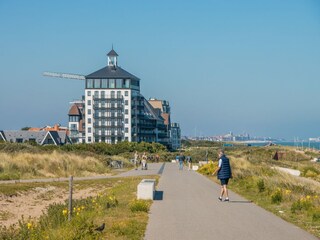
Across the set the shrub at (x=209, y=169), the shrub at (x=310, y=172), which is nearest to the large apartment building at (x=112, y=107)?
the shrub at (x=209, y=169)

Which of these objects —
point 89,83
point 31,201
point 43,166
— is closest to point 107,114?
point 89,83

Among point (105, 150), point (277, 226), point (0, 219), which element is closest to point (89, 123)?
point (105, 150)

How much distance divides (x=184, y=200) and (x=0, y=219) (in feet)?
20.5

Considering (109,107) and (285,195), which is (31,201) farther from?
(109,107)

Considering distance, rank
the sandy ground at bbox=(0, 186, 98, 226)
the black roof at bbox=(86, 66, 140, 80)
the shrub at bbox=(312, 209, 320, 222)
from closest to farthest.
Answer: the shrub at bbox=(312, 209, 320, 222) → the sandy ground at bbox=(0, 186, 98, 226) → the black roof at bbox=(86, 66, 140, 80)

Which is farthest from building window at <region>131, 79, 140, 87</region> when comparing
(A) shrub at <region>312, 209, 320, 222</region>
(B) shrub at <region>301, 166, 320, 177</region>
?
(A) shrub at <region>312, 209, 320, 222</region>

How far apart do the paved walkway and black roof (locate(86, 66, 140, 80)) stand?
90622 mm

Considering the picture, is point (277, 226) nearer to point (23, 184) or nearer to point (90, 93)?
point (23, 184)

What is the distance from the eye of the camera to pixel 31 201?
25125 mm

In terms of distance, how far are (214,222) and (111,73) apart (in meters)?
97.8

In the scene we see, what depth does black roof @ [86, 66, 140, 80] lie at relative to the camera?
10931cm

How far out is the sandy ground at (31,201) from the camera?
68.1ft

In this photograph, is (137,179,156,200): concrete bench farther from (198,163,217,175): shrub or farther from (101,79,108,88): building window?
(101,79,108,88): building window

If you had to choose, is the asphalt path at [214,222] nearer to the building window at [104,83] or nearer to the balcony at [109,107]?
the balcony at [109,107]
